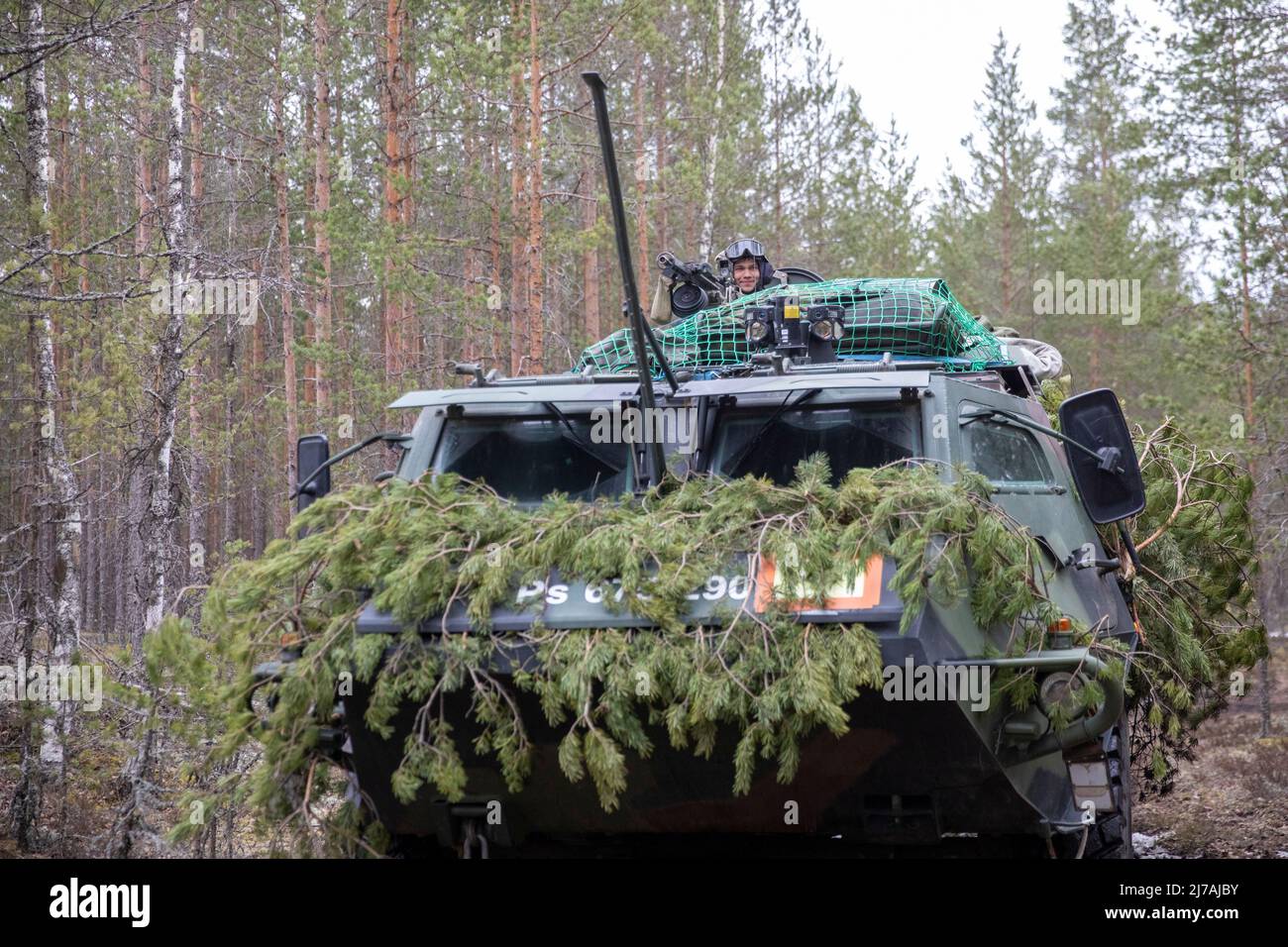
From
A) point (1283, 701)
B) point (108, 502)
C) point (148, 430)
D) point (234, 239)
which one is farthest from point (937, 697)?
point (108, 502)

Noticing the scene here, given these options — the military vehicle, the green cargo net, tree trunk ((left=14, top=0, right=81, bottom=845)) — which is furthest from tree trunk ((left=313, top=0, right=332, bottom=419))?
the military vehicle

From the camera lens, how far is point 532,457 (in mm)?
6164

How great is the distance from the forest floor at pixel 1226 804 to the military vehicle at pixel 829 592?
288 cm

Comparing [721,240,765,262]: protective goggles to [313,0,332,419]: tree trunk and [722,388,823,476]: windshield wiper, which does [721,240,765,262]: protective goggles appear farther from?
[313,0,332,419]: tree trunk

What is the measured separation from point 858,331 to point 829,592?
293 centimetres

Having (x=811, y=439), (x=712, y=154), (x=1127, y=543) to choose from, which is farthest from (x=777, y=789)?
(x=712, y=154)

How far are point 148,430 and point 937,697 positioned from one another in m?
8.88

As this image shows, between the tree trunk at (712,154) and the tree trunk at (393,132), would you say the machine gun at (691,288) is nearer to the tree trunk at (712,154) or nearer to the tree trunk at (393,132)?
the tree trunk at (393,132)

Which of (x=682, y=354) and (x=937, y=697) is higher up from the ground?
(x=682, y=354)

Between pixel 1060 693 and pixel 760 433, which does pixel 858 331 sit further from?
pixel 1060 693

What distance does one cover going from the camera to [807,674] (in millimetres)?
4406
